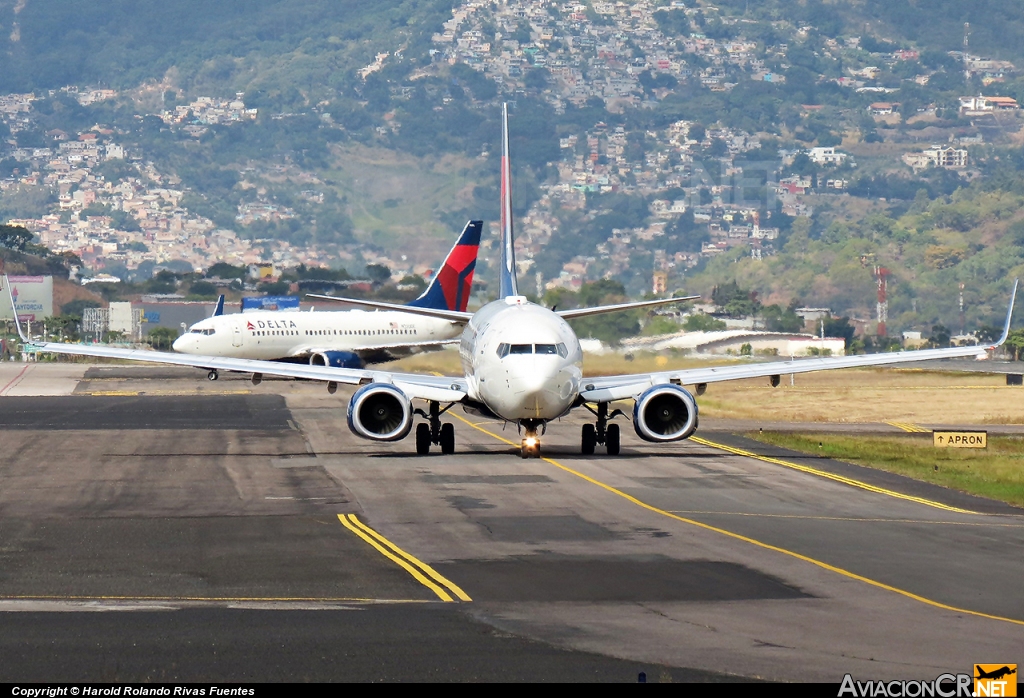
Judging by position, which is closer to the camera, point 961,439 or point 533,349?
point 533,349

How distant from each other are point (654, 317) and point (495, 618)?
100604 millimetres

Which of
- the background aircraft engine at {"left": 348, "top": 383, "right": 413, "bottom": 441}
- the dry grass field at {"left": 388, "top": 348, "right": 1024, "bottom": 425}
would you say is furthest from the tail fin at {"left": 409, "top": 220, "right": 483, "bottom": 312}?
the background aircraft engine at {"left": 348, "top": 383, "right": 413, "bottom": 441}

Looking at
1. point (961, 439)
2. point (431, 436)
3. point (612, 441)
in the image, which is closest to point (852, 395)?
Answer: point (961, 439)

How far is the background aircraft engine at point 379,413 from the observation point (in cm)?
4188

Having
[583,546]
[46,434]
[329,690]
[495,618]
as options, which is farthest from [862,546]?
[46,434]

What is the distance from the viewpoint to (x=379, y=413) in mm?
42188

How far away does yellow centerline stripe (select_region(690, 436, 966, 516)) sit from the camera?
113 feet

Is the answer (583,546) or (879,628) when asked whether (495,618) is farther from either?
(583,546)

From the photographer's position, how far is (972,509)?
33.8 m

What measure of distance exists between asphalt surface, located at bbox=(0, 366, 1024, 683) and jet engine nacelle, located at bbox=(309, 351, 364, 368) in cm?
4700

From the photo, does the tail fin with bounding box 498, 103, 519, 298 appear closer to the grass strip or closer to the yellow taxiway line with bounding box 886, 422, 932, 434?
the grass strip

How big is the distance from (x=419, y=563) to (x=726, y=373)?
21855 mm

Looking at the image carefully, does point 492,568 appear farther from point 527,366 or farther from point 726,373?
point 726,373

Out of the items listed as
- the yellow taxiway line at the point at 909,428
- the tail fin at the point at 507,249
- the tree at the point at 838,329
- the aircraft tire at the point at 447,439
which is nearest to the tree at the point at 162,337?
the tree at the point at 838,329
